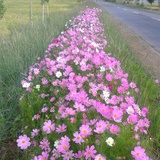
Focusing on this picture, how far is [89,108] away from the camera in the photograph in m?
2.09

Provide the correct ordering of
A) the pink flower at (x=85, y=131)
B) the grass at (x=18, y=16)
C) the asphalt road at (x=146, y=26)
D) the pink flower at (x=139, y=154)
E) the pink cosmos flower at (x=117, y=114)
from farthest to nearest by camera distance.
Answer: the asphalt road at (x=146, y=26) → the grass at (x=18, y=16) → the pink cosmos flower at (x=117, y=114) → the pink flower at (x=85, y=131) → the pink flower at (x=139, y=154)

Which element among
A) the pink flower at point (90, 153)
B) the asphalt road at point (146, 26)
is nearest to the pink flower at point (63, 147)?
the pink flower at point (90, 153)

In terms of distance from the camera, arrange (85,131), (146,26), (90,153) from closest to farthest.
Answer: (90,153), (85,131), (146,26)

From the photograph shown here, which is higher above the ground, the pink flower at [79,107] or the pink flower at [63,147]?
the pink flower at [79,107]

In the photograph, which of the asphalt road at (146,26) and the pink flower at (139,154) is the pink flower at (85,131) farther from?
the asphalt road at (146,26)

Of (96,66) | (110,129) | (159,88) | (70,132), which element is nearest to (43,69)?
(96,66)

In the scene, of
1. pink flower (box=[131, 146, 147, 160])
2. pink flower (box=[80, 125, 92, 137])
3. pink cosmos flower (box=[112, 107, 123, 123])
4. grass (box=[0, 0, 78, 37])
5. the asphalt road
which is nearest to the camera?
pink flower (box=[131, 146, 147, 160])

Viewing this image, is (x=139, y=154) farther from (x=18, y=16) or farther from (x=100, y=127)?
(x=18, y=16)

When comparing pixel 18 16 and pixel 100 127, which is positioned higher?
pixel 100 127

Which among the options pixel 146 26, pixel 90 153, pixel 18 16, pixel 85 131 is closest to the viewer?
pixel 90 153

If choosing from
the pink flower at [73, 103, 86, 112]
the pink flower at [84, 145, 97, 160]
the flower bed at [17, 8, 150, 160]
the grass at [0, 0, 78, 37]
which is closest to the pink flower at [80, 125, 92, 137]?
the flower bed at [17, 8, 150, 160]

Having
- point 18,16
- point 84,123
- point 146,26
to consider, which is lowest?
point 18,16

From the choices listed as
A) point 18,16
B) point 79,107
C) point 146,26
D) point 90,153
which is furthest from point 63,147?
point 18,16

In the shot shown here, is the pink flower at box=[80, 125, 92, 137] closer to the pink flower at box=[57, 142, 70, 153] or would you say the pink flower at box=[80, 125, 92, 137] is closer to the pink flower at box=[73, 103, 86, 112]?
the pink flower at box=[57, 142, 70, 153]
